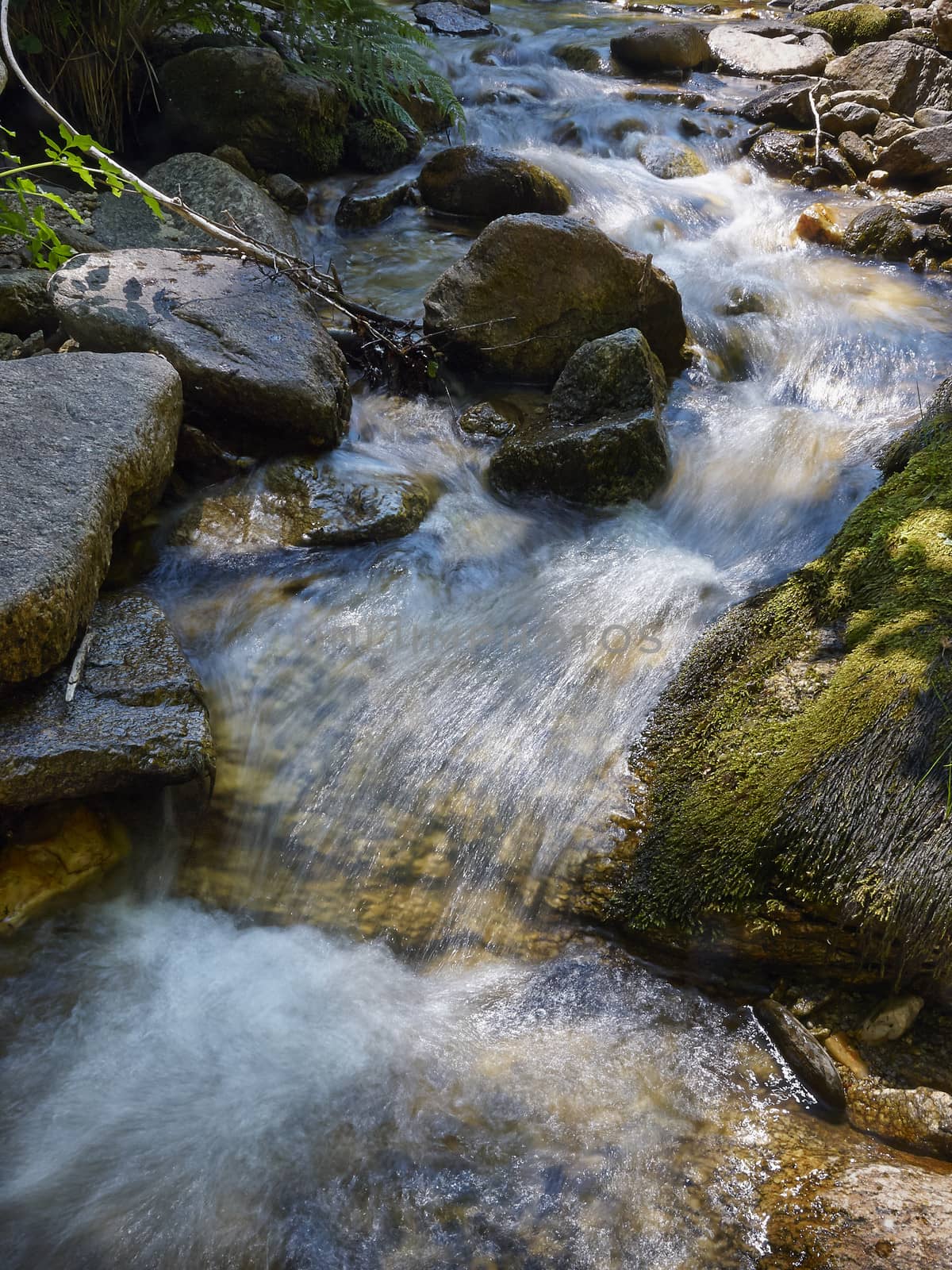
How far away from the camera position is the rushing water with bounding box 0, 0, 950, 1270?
6.64ft

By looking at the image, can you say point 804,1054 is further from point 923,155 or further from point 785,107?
point 785,107

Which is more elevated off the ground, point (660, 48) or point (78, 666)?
point (660, 48)

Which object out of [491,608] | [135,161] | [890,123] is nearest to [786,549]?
[491,608]

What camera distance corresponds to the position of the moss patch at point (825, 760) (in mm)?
2314

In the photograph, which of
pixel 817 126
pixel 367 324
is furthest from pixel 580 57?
pixel 367 324

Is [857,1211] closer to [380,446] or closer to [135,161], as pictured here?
[380,446]

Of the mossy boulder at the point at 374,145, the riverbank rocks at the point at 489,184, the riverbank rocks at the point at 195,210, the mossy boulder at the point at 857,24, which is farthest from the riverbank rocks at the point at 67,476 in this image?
the mossy boulder at the point at 857,24

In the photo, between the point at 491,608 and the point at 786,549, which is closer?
the point at 491,608

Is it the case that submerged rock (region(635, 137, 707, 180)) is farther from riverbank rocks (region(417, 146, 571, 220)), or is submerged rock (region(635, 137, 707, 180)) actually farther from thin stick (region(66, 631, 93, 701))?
thin stick (region(66, 631, 93, 701))

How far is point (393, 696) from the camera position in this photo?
321 cm

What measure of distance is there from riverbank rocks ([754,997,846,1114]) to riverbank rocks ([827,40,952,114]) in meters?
10.3

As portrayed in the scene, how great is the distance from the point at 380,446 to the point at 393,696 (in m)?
1.82

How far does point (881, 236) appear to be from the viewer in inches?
283

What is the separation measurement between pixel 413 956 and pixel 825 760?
1374 mm
